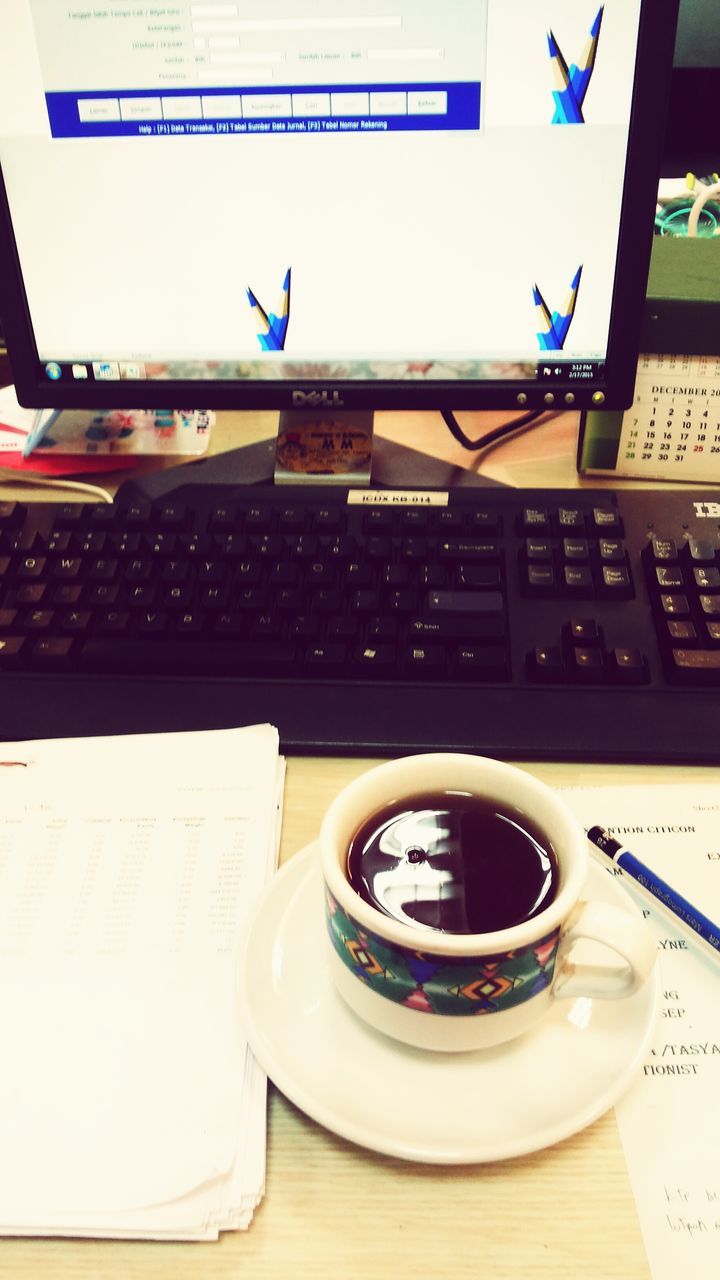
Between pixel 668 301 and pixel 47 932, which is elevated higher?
pixel 668 301

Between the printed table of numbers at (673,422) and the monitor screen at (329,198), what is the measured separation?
3.1 inches

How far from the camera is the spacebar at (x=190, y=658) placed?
51 cm

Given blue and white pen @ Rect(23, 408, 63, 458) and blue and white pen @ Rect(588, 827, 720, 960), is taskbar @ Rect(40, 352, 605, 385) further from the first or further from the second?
blue and white pen @ Rect(588, 827, 720, 960)

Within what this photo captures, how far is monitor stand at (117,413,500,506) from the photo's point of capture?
69cm

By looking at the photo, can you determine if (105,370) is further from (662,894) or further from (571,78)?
(662,894)

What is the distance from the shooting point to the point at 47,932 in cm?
39

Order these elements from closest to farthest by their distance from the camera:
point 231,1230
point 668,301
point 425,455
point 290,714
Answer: point 231,1230 < point 290,714 < point 668,301 < point 425,455

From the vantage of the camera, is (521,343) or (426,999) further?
(521,343)

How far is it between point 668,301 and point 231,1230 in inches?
22.7

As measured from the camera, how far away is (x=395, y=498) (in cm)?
63

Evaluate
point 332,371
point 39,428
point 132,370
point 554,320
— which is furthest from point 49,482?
point 554,320

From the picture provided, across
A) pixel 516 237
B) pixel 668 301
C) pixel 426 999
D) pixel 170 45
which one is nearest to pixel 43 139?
pixel 170 45

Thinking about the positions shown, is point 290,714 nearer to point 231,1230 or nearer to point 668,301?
point 231,1230

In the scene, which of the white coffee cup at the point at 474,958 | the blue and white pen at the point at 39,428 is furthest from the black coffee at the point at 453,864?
the blue and white pen at the point at 39,428
